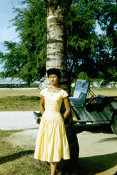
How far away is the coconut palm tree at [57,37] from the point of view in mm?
4660

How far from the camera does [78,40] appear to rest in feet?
59.3

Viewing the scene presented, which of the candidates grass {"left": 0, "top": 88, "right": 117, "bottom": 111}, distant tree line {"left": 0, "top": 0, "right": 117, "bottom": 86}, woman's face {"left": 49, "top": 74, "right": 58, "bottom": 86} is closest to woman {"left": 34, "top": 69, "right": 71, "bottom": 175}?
woman's face {"left": 49, "top": 74, "right": 58, "bottom": 86}

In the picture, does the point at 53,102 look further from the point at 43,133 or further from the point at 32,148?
the point at 32,148

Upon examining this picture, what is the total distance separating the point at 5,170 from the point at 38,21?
52.7 ft

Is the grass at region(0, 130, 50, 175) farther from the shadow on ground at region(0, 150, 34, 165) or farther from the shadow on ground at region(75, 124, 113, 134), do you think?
the shadow on ground at region(75, 124, 113, 134)

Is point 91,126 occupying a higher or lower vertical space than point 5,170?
lower

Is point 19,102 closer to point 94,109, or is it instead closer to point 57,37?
point 94,109

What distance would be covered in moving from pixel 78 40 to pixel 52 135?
A: 48.5 ft

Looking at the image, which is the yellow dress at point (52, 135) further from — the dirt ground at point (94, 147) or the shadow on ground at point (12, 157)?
the shadow on ground at point (12, 157)

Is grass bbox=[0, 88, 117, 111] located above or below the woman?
below

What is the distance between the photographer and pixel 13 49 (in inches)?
866

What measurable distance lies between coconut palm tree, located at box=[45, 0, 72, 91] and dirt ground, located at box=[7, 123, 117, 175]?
1.88 metres

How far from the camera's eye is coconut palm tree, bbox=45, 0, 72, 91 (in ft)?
15.3

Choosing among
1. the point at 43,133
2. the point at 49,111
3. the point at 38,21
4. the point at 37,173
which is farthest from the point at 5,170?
the point at 38,21
